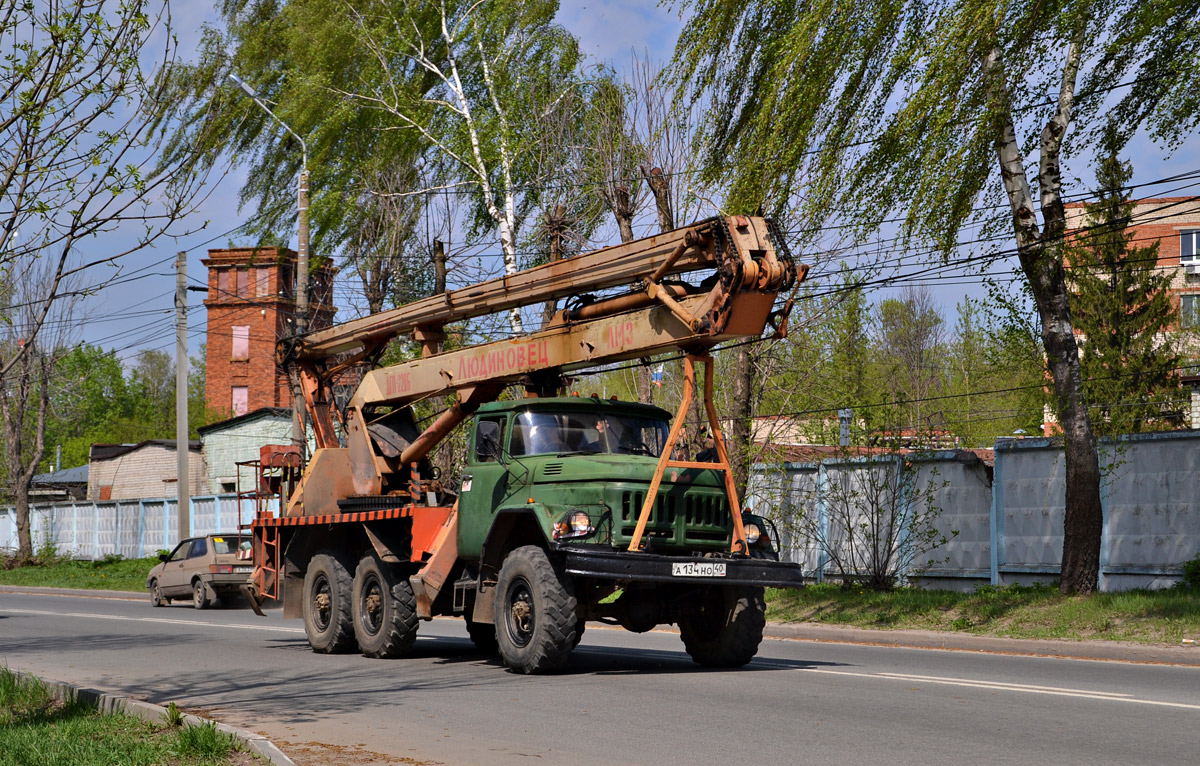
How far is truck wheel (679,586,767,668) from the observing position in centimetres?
1176

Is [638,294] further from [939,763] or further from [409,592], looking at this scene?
[939,763]

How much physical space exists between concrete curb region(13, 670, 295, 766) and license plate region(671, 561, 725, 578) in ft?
13.2

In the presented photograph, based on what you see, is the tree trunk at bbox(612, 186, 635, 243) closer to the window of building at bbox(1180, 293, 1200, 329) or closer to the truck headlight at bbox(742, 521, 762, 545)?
the truck headlight at bbox(742, 521, 762, 545)

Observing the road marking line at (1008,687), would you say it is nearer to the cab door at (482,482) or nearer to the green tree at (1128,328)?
the cab door at (482,482)

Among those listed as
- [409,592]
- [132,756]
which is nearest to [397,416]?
[409,592]

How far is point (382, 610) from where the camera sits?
13797 millimetres

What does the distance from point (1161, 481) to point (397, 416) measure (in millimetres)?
10850

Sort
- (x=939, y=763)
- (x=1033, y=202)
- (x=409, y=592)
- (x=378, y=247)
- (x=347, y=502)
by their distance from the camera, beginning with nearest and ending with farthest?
(x=939, y=763) < (x=409, y=592) < (x=347, y=502) < (x=1033, y=202) < (x=378, y=247)

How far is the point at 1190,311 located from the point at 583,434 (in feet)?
145

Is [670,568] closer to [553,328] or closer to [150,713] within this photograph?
[553,328]

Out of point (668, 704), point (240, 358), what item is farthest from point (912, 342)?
point (668, 704)

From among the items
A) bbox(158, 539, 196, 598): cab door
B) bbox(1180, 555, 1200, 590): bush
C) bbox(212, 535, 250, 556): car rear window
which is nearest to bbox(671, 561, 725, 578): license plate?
bbox(1180, 555, 1200, 590): bush

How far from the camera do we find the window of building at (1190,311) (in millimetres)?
47609

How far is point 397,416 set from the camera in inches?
610
